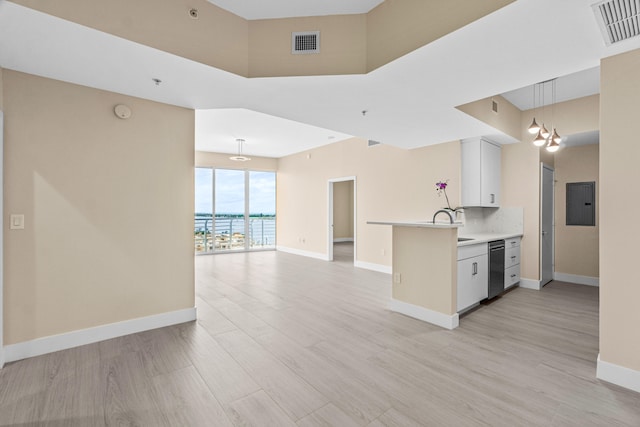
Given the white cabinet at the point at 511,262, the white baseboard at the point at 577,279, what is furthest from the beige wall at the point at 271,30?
the white baseboard at the point at 577,279

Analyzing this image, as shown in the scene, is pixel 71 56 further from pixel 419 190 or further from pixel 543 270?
pixel 543 270

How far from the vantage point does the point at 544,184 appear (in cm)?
481

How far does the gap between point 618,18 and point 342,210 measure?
10.2 metres

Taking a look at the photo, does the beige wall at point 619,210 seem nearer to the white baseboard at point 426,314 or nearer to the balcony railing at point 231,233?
the white baseboard at point 426,314

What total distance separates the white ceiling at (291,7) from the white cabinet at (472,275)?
2.73 meters

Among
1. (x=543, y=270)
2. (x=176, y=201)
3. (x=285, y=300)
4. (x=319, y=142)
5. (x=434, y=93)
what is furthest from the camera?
(x=319, y=142)

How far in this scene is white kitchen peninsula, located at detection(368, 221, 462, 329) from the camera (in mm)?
3115

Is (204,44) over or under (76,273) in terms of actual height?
over

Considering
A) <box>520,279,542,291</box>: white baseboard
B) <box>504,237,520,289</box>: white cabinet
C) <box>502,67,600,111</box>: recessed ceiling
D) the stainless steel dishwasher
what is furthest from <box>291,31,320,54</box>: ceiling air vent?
<box>520,279,542,291</box>: white baseboard

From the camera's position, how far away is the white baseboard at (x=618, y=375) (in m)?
2.04

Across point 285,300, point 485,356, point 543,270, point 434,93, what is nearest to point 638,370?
point 485,356

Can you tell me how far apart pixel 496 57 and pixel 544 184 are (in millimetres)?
3668

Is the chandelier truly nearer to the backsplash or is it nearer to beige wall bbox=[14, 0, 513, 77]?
the backsplash

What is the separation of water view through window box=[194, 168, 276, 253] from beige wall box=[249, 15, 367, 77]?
6.27 m
